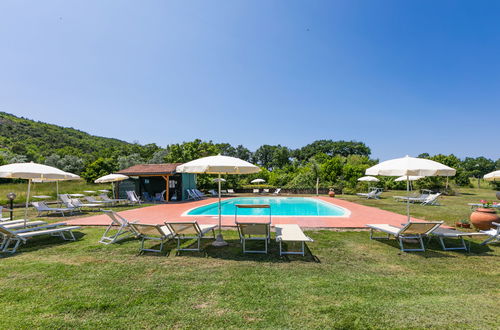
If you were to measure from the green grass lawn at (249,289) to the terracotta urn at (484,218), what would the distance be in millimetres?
1725

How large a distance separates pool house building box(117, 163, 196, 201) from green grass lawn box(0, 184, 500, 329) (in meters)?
12.1

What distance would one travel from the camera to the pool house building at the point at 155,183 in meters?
16.9

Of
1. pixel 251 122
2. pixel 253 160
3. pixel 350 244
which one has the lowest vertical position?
pixel 350 244

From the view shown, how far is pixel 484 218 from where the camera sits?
6.22 meters

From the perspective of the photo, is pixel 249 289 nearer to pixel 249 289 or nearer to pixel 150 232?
pixel 249 289

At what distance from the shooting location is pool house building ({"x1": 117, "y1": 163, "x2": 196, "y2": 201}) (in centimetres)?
1688

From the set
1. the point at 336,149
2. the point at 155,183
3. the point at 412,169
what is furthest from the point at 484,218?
the point at 336,149

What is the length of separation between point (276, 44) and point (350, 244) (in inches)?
526

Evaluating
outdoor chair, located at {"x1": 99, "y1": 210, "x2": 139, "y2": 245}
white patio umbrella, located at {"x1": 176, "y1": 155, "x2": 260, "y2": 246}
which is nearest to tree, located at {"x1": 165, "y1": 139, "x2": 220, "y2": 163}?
outdoor chair, located at {"x1": 99, "y1": 210, "x2": 139, "y2": 245}

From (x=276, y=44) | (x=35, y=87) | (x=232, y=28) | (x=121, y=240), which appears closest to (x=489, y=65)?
(x=276, y=44)

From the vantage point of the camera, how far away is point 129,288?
3186mm

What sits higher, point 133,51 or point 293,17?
point 293,17

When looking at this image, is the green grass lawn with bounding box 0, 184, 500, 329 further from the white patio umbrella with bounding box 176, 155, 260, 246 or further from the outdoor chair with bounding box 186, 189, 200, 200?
the outdoor chair with bounding box 186, 189, 200, 200

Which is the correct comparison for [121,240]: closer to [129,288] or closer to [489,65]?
[129,288]
